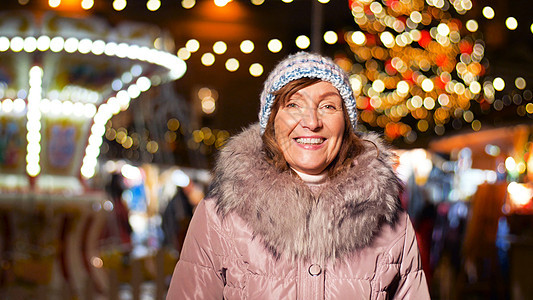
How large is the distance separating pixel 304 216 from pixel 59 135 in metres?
6.24

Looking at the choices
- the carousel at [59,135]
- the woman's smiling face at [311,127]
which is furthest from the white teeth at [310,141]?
the carousel at [59,135]

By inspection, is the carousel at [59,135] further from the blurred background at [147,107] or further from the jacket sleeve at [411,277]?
the jacket sleeve at [411,277]

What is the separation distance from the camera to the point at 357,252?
7.13 feet

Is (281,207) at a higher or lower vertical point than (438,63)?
lower

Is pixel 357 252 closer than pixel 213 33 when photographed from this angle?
Yes

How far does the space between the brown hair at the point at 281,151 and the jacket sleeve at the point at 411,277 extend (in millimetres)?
350

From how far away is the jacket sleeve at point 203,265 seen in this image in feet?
7.18

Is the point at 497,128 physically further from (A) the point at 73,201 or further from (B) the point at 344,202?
(B) the point at 344,202

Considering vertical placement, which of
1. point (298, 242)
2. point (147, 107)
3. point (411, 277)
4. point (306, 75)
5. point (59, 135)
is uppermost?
point (147, 107)

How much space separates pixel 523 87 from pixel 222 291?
7.54m

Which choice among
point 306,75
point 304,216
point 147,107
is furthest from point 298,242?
point 147,107

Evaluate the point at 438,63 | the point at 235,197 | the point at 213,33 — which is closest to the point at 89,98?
the point at 235,197

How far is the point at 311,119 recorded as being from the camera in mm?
2219

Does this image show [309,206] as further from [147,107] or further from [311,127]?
[147,107]
